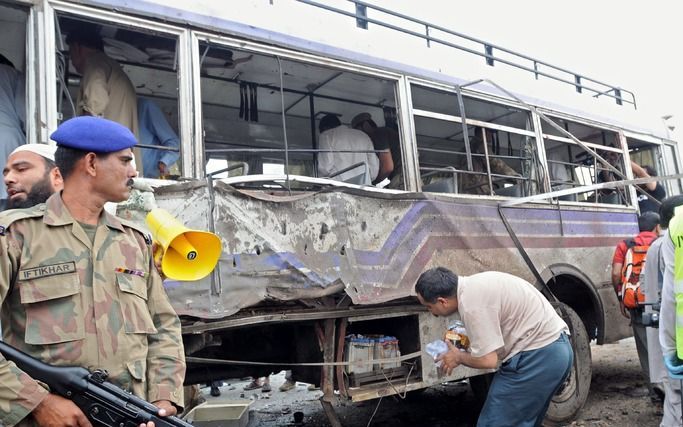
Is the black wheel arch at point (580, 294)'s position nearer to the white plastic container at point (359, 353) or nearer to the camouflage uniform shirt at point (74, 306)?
the white plastic container at point (359, 353)

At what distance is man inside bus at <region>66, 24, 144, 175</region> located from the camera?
10.1 feet

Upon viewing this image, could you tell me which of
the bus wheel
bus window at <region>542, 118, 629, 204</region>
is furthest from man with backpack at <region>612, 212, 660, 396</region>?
bus window at <region>542, 118, 629, 204</region>

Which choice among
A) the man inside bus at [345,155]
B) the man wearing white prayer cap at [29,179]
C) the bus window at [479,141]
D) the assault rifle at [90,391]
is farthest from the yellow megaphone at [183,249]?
the man inside bus at [345,155]

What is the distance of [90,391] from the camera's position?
1.42 metres

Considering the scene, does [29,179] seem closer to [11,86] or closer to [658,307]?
[11,86]

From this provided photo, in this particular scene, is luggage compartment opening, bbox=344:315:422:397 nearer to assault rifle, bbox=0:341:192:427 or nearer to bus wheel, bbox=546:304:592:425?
→ bus wheel, bbox=546:304:592:425

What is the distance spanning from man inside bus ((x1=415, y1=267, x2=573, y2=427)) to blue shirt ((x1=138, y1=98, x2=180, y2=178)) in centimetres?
191

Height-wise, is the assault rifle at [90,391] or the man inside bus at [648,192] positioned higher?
the man inside bus at [648,192]

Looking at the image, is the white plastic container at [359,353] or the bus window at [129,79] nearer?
the bus window at [129,79]

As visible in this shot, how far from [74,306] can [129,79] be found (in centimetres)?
253

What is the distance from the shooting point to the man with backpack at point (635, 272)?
15.2 ft

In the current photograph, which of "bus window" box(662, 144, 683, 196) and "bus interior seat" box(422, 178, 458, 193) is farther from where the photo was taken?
"bus window" box(662, 144, 683, 196)

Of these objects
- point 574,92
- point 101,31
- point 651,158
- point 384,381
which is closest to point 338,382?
point 384,381

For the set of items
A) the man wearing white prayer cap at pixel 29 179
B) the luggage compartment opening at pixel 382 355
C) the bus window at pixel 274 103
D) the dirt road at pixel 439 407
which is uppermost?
the bus window at pixel 274 103
